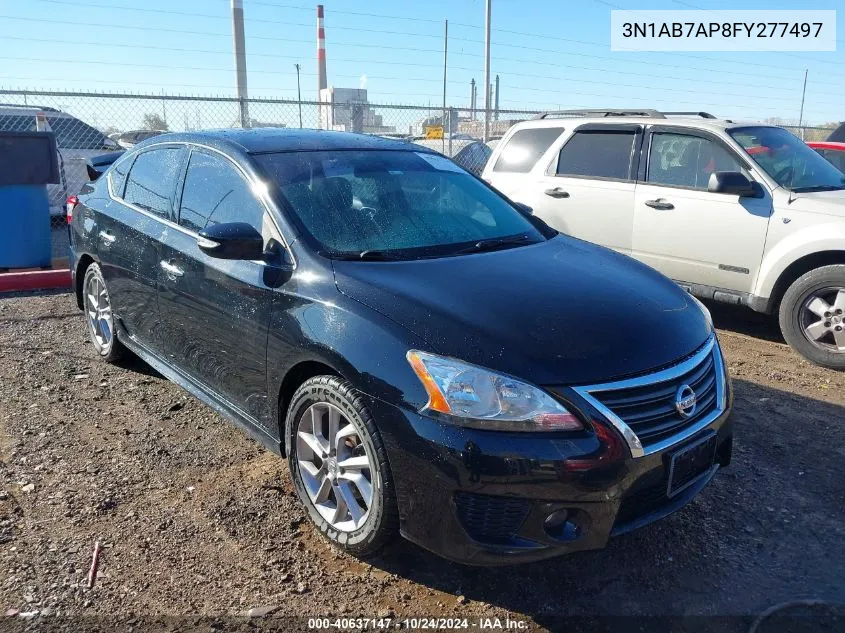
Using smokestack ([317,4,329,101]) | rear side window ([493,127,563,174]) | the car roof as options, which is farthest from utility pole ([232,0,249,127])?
the car roof

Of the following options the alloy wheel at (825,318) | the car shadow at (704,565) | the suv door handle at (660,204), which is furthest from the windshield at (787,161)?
the car shadow at (704,565)

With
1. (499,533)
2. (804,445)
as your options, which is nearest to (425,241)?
(499,533)

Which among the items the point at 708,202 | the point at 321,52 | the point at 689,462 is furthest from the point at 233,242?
the point at 321,52

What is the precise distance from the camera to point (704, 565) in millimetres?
2881

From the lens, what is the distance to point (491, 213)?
3.93 meters

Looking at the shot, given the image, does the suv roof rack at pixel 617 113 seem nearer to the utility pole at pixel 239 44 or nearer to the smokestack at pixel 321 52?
the utility pole at pixel 239 44

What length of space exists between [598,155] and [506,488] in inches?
192

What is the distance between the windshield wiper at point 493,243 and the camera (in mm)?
3396

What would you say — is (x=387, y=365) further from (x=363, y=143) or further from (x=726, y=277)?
(x=726, y=277)

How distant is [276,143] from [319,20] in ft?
151

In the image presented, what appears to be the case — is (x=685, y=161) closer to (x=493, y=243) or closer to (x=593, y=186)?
(x=593, y=186)

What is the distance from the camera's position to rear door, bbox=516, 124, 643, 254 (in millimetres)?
6336

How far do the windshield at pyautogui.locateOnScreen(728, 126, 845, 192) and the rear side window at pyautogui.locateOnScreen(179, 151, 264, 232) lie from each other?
4.21 m

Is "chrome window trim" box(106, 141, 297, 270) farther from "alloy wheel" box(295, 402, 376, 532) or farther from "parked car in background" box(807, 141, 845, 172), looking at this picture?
"parked car in background" box(807, 141, 845, 172)
